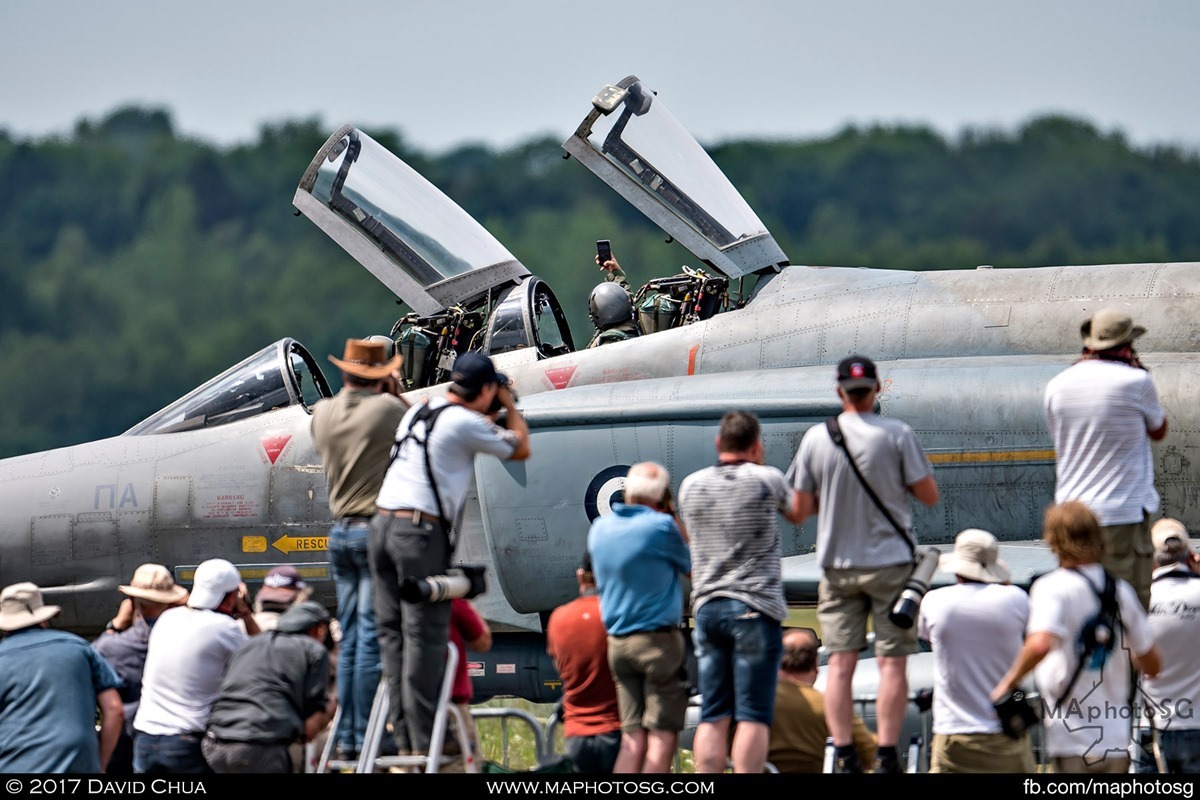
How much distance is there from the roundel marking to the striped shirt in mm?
3982

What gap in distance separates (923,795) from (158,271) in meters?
27.0

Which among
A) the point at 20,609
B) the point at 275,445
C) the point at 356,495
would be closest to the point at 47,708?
the point at 20,609

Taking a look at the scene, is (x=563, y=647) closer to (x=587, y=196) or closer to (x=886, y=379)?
(x=886, y=379)

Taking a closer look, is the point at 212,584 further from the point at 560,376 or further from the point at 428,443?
the point at 560,376

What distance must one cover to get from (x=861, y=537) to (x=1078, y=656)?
119 cm

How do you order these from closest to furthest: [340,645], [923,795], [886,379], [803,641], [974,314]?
[923,795] → [340,645] → [803,641] → [886,379] → [974,314]

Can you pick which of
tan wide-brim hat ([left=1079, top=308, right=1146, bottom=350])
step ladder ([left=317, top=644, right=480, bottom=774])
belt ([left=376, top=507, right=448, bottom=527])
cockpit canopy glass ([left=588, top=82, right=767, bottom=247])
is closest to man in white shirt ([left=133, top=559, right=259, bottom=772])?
step ladder ([left=317, top=644, right=480, bottom=774])

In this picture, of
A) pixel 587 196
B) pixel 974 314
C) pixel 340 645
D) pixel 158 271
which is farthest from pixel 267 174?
pixel 340 645

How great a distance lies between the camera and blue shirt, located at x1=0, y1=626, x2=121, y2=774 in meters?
6.67

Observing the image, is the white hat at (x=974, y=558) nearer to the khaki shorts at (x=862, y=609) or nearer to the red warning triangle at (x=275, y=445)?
the khaki shorts at (x=862, y=609)

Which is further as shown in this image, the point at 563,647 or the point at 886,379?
the point at 886,379

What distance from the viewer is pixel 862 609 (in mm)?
6832

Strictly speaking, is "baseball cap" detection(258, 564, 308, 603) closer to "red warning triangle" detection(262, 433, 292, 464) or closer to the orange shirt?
the orange shirt

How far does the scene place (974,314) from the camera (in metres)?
11.5
